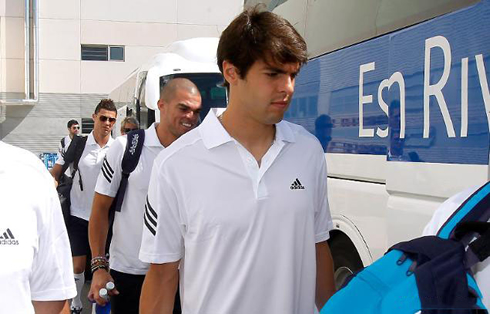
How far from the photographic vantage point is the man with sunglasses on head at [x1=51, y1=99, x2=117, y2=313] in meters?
6.05

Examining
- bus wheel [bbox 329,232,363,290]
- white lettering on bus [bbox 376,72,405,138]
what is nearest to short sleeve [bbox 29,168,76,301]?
white lettering on bus [bbox 376,72,405,138]

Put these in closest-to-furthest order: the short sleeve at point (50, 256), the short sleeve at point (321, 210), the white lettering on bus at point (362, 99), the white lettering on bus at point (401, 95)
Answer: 1. the short sleeve at point (50, 256)
2. the short sleeve at point (321, 210)
3. the white lettering on bus at point (401, 95)
4. the white lettering on bus at point (362, 99)

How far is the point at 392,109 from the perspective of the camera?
12.2 ft

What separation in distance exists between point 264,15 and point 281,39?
0.48 feet

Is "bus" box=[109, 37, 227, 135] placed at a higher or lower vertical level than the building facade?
lower

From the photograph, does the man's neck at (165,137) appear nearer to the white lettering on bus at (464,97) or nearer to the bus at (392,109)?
the bus at (392,109)

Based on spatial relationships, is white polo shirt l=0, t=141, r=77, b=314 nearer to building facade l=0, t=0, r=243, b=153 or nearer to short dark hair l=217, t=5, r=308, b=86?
short dark hair l=217, t=5, r=308, b=86

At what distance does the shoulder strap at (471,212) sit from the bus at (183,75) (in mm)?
8669

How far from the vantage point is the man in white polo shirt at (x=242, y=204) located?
Result: 7.39 feet

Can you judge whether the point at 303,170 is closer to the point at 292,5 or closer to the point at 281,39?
the point at 281,39

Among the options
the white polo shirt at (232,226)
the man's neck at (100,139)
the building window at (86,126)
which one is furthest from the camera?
the building window at (86,126)

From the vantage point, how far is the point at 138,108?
1174cm

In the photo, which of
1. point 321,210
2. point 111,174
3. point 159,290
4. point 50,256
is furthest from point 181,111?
point 50,256

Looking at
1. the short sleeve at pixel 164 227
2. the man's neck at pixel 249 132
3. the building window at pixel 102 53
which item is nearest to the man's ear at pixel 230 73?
the man's neck at pixel 249 132
